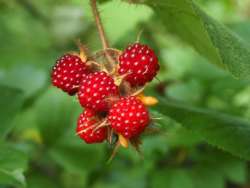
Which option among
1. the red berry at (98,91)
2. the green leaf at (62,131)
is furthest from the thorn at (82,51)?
the green leaf at (62,131)

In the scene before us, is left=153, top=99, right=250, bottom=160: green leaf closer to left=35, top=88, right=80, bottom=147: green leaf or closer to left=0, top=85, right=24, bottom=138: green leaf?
left=0, top=85, right=24, bottom=138: green leaf

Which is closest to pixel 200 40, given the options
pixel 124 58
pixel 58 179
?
pixel 124 58

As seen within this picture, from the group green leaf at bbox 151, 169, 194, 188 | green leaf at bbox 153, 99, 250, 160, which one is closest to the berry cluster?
green leaf at bbox 153, 99, 250, 160

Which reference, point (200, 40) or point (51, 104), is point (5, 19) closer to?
point (51, 104)

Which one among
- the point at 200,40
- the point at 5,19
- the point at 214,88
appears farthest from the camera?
the point at 5,19

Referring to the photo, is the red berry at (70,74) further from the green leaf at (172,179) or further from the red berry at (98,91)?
the green leaf at (172,179)

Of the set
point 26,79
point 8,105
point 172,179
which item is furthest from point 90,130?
point 172,179

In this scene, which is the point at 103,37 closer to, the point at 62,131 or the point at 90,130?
the point at 90,130
